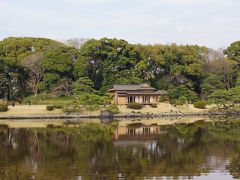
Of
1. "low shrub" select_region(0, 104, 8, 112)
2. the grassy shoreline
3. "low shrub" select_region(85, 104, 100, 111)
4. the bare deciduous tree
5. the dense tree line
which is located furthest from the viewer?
the dense tree line

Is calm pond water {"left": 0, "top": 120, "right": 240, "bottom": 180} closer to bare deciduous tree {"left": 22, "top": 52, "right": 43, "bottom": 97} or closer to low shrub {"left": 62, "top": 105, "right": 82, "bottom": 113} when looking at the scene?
low shrub {"left": 62, "top": 105, "right": 82, "bottom": 113}

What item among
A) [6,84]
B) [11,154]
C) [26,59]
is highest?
[26,59]

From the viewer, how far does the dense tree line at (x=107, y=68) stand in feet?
171

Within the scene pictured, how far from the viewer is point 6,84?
51031 millimetres

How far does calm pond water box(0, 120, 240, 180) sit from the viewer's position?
1408 centimetres

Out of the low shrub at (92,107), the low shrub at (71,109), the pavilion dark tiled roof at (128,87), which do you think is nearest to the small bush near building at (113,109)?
the low shrub at (92,107)

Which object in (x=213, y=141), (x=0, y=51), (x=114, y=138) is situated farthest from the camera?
(x=0, y=51)

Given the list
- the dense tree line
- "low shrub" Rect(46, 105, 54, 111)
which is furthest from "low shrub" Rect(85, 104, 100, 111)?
"low shrub" Rect(46, 105, 54, 111)

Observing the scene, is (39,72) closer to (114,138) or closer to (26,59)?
(26,59)

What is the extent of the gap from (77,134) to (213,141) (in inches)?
373

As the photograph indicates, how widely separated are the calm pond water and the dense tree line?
24.2 m

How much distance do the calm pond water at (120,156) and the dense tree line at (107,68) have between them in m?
24.2

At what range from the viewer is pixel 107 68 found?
54.8 meters

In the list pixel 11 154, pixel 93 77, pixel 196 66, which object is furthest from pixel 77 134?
pixel 196 66
